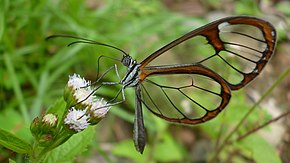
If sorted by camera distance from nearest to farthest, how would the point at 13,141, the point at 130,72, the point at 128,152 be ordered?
1. the point at 13,141
2. the point at 130,72
3. the point at 128,152

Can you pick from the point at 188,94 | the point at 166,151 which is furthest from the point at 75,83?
the point at 188,94

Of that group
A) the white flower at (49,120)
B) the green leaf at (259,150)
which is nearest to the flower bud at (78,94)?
the white flower at (49,120)

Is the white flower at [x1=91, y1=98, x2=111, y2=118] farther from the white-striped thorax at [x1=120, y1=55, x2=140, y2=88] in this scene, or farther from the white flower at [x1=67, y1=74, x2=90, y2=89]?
the white-striped thorax at [x1=120, y1=55, x2=140, y2=88]

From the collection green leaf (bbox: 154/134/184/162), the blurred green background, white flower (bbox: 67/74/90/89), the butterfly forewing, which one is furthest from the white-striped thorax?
green leaf (bbox: 154/134/184/162)

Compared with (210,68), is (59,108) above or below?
below

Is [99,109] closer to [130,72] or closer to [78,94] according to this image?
[78,94]

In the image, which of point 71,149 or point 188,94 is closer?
point 71,149
